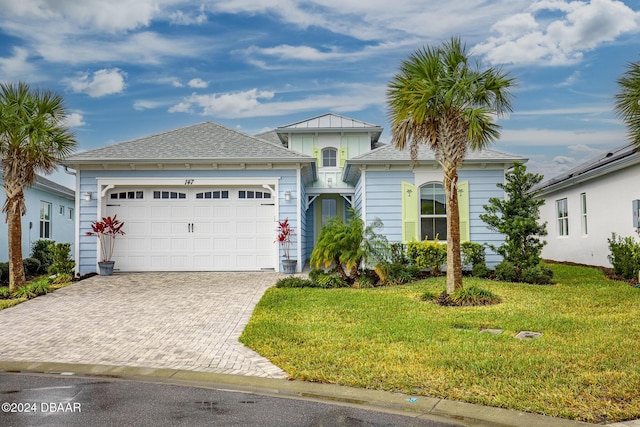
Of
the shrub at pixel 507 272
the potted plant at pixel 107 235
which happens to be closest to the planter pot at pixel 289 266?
the potted plant at pixel 107 235

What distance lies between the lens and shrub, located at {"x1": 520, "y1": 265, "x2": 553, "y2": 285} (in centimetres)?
1238

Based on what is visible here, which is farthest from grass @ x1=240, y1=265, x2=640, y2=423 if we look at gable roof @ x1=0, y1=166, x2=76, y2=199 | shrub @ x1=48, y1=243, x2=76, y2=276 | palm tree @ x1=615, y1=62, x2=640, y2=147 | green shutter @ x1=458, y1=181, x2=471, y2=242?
gable roof @ x1=0, y1=166, x2=76, y2=199

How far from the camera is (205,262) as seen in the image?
1534 cm

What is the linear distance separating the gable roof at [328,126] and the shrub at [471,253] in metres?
7.91

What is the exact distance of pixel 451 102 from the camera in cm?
1009

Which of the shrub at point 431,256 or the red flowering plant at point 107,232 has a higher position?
the red flowering plant at point 107,232

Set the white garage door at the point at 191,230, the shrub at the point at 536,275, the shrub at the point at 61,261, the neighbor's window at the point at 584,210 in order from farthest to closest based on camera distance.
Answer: the neighbor's window at the point at 584,210 < the white garage door at the point at 191,230 < the shrub at the point at 61,261 < the shrub at the point at 536,275

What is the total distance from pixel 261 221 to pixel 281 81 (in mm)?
7954

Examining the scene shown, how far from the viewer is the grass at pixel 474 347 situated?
4676mm

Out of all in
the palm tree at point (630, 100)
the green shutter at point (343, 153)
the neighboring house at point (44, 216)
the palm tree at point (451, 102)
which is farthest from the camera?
the green shutter at point (343, 153)

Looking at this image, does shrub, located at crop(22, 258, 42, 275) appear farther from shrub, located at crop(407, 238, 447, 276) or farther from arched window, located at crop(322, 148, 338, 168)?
shrub, located at crop(407, 238, 447, 276)

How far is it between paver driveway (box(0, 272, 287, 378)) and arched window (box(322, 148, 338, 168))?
342 inches

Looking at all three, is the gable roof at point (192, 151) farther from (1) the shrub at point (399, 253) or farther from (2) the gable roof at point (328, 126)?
(2) the gable roof at point (328, 126)

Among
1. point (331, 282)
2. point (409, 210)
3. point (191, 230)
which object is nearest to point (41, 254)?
point (191, 230)
